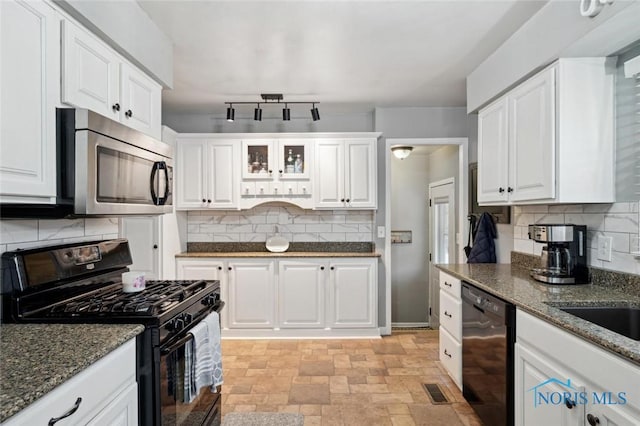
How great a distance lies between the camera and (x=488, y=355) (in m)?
2.14

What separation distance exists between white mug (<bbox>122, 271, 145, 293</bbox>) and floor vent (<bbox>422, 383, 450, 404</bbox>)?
7.08 feet

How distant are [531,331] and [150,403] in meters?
1.72

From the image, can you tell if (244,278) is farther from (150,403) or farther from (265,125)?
(150,403)

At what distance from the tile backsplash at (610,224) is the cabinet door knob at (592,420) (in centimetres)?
95

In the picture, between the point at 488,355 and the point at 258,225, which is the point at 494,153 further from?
the point at 258,225

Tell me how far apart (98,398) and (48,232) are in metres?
0.97

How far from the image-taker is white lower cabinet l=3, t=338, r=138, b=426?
36.4 inches

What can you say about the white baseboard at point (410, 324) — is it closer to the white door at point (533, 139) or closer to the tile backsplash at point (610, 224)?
the tile backsplash at point (610, 224)

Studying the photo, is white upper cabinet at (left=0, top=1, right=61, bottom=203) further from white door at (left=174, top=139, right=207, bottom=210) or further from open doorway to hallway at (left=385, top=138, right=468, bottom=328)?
open doorway to hallway at (left=385, top=138, right=468, bottom=328)

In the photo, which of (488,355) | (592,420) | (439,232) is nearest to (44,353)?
(592,420)

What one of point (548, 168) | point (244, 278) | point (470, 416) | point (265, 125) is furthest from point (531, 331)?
point (265, 125)

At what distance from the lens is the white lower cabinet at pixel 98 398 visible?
0.92m

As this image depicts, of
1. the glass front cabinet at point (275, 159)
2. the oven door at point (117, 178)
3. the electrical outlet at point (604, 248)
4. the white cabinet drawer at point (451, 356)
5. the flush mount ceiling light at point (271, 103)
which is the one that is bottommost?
the white cabinet drawer at point (451, 356)

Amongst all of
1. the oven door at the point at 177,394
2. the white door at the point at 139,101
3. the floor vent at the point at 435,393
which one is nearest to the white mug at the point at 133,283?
the oven door at the point at 177,394
